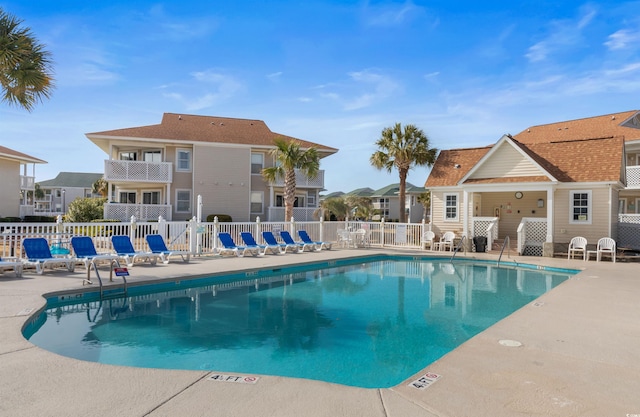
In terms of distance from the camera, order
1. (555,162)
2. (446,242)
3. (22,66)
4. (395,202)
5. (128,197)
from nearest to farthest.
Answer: (22,66), (555,162), (446,242), (128,197), (395,202)

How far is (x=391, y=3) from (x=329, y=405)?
14.0m

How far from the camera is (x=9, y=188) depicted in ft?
94.2

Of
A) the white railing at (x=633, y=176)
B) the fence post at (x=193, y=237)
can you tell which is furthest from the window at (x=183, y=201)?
the white railing at (x=633, y=176)

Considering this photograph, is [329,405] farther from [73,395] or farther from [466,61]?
[466,61]

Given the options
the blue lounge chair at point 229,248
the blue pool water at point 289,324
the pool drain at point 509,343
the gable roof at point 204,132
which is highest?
the gable roof at point 204,132

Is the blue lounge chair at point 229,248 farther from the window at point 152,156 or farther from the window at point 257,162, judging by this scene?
the window at point 152,156

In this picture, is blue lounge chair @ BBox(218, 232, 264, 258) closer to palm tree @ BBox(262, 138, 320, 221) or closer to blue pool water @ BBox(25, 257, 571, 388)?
blue pool water @ BBox(25, 257, 571, 388)

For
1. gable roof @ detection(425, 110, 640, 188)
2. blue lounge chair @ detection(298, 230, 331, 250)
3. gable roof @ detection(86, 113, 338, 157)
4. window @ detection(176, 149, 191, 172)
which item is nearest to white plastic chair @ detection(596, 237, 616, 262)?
gable roof @ detection(425, 110, 640, 188)

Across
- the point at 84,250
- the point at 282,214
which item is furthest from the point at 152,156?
the point at 84,250

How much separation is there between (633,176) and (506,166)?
10.3 m

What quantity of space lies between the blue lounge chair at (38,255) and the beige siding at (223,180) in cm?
1607

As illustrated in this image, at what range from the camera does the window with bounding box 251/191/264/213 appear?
29.4 metres

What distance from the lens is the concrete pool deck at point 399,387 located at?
3699 millimetres

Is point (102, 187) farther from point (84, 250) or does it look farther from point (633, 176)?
point (633, 176)
